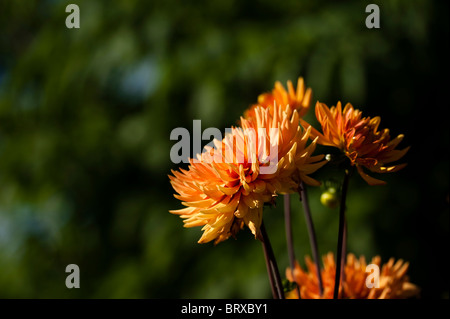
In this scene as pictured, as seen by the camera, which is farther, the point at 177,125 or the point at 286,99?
the point at 177,125

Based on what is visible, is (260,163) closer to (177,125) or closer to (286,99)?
(286,99)

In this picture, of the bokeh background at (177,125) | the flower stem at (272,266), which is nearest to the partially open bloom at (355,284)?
the flower stem at (272,266)

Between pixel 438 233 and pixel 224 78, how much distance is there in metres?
0.78

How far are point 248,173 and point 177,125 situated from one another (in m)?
1.33

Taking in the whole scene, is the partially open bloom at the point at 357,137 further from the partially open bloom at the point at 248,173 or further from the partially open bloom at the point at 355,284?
the partially open bloom at the point at 355,284

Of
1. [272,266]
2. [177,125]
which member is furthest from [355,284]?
[177,125]

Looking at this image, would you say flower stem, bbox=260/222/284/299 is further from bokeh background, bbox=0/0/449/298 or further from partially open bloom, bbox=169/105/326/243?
bokeh background, bbox=0/0/449/298

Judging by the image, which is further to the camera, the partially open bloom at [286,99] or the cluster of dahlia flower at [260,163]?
the partially open bloom at [286,99]

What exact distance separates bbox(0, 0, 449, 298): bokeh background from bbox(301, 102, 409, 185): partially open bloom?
825 millimetres

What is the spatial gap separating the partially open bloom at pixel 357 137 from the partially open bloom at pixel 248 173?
0.11 ft

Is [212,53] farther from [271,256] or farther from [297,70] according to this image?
[271,256]

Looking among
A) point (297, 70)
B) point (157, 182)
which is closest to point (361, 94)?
point (297, 70)

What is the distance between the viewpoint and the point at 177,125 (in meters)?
1.80

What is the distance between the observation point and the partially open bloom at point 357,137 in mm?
492
